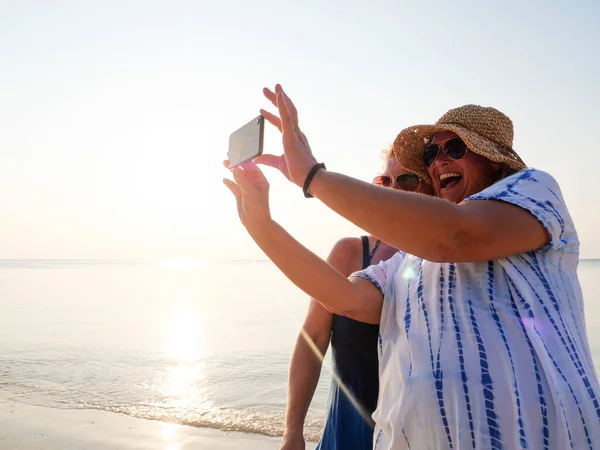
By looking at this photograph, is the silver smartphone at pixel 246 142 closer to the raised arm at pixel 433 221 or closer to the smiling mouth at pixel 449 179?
the raised arm at pixel 433 221

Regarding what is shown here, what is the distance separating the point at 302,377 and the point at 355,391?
0.31 meters

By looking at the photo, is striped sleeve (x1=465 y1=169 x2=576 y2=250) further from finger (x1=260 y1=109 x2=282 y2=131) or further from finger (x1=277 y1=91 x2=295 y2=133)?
finger (x1=260 y1=109 x2=282 y2=131)

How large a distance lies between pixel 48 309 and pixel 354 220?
71.0 feet

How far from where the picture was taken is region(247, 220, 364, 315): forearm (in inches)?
75.2

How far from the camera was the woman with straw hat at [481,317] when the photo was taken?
53.1 inches

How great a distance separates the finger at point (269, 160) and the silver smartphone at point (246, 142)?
3 centimetres

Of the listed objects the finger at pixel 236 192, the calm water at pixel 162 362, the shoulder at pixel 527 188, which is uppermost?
the finger at pixel 236 192

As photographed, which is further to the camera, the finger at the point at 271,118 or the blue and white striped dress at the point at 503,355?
the finger at the point at 271,118

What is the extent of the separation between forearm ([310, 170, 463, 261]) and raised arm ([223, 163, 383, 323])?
0.51 metres

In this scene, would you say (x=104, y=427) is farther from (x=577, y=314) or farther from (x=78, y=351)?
(x=577, y=314)

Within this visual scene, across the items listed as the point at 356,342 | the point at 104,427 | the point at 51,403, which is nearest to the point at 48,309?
the point at 51,403

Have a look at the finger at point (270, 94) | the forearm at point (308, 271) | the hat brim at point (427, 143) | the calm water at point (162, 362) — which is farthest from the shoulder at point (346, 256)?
the calm water at point (162, 362)

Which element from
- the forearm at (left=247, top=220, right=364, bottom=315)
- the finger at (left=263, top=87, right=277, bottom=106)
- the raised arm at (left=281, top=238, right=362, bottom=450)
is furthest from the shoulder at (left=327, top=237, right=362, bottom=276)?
the finger at (left=263, top=87, right=277, bottom=106)

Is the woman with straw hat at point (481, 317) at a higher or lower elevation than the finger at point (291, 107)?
lower
